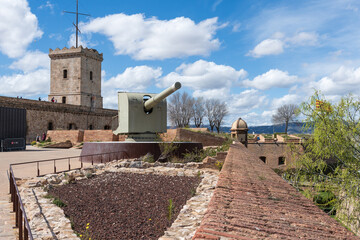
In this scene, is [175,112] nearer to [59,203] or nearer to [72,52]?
[72,52]

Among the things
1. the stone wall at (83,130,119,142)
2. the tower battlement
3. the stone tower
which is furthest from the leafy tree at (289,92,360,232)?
the tower battlement

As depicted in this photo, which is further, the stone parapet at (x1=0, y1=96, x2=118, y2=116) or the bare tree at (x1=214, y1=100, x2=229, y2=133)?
the bare tree at (x1=214, y1=100, x2=229, y2=133)

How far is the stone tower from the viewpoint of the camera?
42500 millimetres

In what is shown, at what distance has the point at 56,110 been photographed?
36438 millimetres

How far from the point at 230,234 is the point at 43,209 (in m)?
4.66

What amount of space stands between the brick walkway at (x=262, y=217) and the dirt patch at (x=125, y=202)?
197cm

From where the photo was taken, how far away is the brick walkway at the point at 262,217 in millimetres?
1797

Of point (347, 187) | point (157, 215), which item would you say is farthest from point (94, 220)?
point (347, 187)

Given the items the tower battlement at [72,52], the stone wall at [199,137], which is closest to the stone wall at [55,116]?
the tower battlement at [72,52]

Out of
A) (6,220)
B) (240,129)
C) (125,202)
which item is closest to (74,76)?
(240,129)

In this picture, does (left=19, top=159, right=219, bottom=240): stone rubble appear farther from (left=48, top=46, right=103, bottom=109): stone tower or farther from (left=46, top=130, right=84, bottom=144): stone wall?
(left=48, top=46, right=103, bottom=109): stone tower

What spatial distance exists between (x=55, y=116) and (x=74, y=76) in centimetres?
853

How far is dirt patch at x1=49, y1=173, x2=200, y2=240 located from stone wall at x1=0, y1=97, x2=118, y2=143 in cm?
2180

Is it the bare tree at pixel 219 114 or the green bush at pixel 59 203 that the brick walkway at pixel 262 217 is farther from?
the bare tree at pixel 219 114
